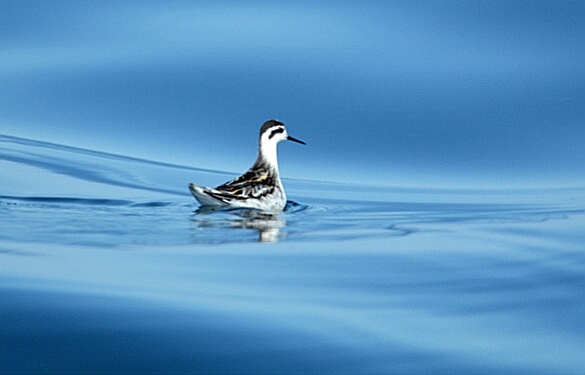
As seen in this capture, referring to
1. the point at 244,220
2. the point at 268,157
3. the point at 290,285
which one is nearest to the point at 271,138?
the point at 268,157

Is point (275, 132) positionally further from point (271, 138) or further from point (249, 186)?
point (249, 186)

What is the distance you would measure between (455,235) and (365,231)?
1.96 feet

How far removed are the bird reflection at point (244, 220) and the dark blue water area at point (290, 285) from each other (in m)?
0.02

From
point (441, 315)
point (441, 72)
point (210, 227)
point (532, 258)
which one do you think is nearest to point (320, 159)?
point (441, 72)

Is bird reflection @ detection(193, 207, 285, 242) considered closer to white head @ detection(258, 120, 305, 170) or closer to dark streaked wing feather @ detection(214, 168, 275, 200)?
dark streaked wing feather @ detection(214, 168, 275, 200)

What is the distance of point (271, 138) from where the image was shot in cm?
1169

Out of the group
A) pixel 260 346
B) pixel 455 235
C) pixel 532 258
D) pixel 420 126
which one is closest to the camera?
pixel 260 346

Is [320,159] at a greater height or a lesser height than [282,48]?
lesser

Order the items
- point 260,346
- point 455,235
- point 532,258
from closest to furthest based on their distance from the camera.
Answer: point 260,346, point 532,258, point 455,235

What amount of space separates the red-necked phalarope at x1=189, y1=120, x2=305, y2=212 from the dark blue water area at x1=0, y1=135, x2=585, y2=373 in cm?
18

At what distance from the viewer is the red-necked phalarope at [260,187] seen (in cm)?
1009

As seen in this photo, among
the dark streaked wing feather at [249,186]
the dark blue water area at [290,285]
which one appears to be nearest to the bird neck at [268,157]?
the dark streaked wing feather at [249,186]

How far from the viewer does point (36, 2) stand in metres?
12.7

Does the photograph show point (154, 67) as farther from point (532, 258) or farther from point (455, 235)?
point (532, 258)
